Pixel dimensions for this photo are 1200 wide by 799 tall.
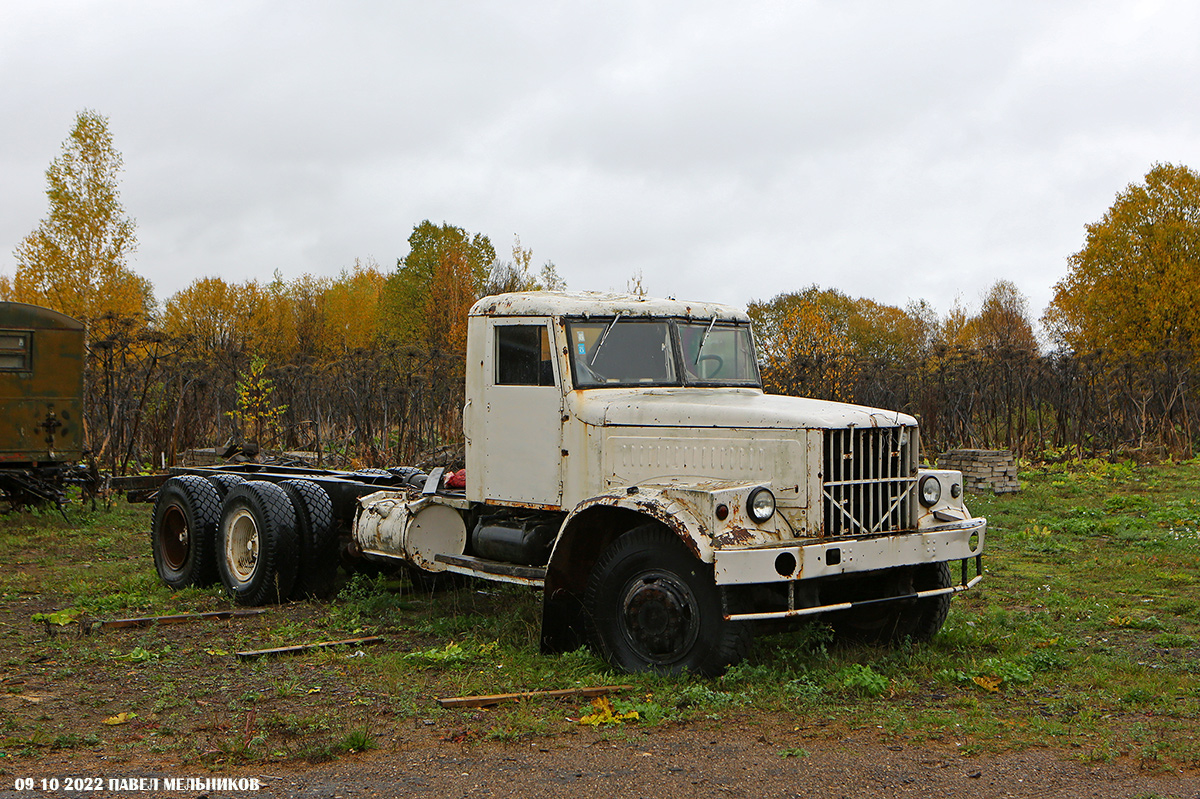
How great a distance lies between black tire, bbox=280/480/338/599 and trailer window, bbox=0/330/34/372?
7.12 meters

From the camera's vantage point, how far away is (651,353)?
7.39m

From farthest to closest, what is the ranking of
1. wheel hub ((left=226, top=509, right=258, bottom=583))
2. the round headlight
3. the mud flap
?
1. wheel hub ((left=226, top=509, right=258, bottom=583))
2. the round headlight
3. the mud flap

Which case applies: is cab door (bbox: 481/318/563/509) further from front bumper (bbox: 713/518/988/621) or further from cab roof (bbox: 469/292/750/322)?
front bumper (bbox: 713/518/988/621)

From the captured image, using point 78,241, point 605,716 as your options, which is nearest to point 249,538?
point 605,716

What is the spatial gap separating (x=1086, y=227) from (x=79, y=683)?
38112mm

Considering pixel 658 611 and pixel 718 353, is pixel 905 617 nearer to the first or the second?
pixel 658 611

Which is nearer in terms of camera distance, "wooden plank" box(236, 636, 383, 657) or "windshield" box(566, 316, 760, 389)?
"wooden plank" box(236, 636, 383, 657)

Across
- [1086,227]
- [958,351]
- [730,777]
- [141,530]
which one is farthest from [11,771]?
[1086,227]

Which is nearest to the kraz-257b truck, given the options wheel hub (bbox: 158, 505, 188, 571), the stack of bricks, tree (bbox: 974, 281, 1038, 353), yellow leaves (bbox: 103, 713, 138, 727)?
wheel hub (bbox: 158, 505, 188, 571)

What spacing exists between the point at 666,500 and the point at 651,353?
5.08 ft

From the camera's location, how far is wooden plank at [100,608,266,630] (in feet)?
25.5

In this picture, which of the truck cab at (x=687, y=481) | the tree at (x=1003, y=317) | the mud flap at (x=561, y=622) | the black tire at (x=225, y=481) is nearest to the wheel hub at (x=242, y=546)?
the black tire at (x=225, y=481)

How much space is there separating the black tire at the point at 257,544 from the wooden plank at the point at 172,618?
27 cm

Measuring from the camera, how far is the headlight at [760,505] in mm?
6023
